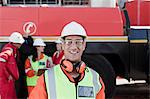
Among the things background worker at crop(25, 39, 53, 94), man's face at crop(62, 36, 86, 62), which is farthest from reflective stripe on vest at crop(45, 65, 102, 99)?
background worker at crop(25, 39, 53, 94)

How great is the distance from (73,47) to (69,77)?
0.59ft

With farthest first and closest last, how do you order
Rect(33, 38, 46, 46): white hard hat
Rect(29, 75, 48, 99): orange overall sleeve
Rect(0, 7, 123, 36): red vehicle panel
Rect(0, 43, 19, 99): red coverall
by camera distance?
Rect(0, 7, 123, 36): red vehicle panel → Rect(33, 38, 46, 46): white hard hat → Rect(0, 43, 19, 99): red coverall → Rect(29, 75, 48, 99): orange overall sleeve

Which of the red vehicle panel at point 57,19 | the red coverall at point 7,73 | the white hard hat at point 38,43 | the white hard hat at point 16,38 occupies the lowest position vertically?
the red coverall at point 7,73

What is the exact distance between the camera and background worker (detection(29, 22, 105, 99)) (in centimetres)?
233

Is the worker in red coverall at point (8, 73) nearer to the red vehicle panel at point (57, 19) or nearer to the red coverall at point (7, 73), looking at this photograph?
the red coverall at point (7, 73)

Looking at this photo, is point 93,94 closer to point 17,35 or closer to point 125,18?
point 17,35

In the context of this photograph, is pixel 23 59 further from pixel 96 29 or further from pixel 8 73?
pixel 96 29

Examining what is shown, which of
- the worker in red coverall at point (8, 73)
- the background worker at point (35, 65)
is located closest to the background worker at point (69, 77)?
the worker in red coverall at point (8, 73)

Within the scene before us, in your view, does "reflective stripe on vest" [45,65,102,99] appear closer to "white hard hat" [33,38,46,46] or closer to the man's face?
the man's face

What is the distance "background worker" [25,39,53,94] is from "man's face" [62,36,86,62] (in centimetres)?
374

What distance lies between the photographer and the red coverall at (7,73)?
546 cm

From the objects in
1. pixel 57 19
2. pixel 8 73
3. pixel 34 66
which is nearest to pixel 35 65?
pixel 34 66

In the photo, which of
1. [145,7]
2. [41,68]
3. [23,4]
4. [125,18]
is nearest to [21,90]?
[41,68]

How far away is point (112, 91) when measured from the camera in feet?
23.2
